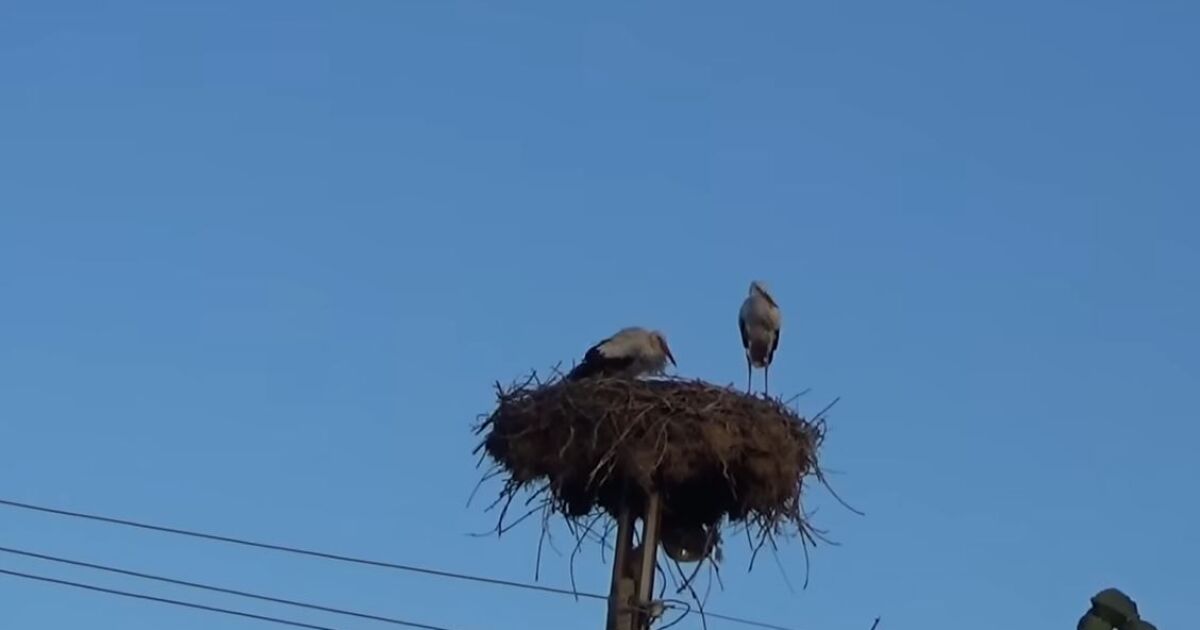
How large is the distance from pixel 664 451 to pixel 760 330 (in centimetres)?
416

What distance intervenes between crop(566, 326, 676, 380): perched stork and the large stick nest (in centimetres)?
107

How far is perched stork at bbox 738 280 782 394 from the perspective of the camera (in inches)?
607

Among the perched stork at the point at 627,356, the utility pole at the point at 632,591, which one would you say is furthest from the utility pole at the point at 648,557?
the perched stork at the point at 627,356

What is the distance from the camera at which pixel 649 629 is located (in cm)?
1071

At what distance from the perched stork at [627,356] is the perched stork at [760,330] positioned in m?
1.29

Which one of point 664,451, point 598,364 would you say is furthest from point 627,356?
point 664,451

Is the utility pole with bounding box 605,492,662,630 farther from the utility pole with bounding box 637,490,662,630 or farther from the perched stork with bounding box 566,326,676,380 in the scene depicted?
the perched stork with bounding box 566,326,676,380

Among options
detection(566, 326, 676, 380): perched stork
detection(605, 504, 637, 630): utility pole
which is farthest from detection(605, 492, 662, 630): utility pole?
detection(566, 326, 676, 380): perched stork

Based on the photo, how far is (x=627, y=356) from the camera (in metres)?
13.6

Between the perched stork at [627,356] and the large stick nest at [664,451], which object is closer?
the large stick nest at [664,451]

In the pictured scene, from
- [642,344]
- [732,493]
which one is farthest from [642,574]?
[642,344]

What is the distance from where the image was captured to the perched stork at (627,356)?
43.4ft

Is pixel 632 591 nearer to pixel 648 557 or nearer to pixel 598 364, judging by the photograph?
pixel 648 557

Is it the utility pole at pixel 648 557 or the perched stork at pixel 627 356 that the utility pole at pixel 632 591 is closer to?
the utility pole at pixel 648 557
